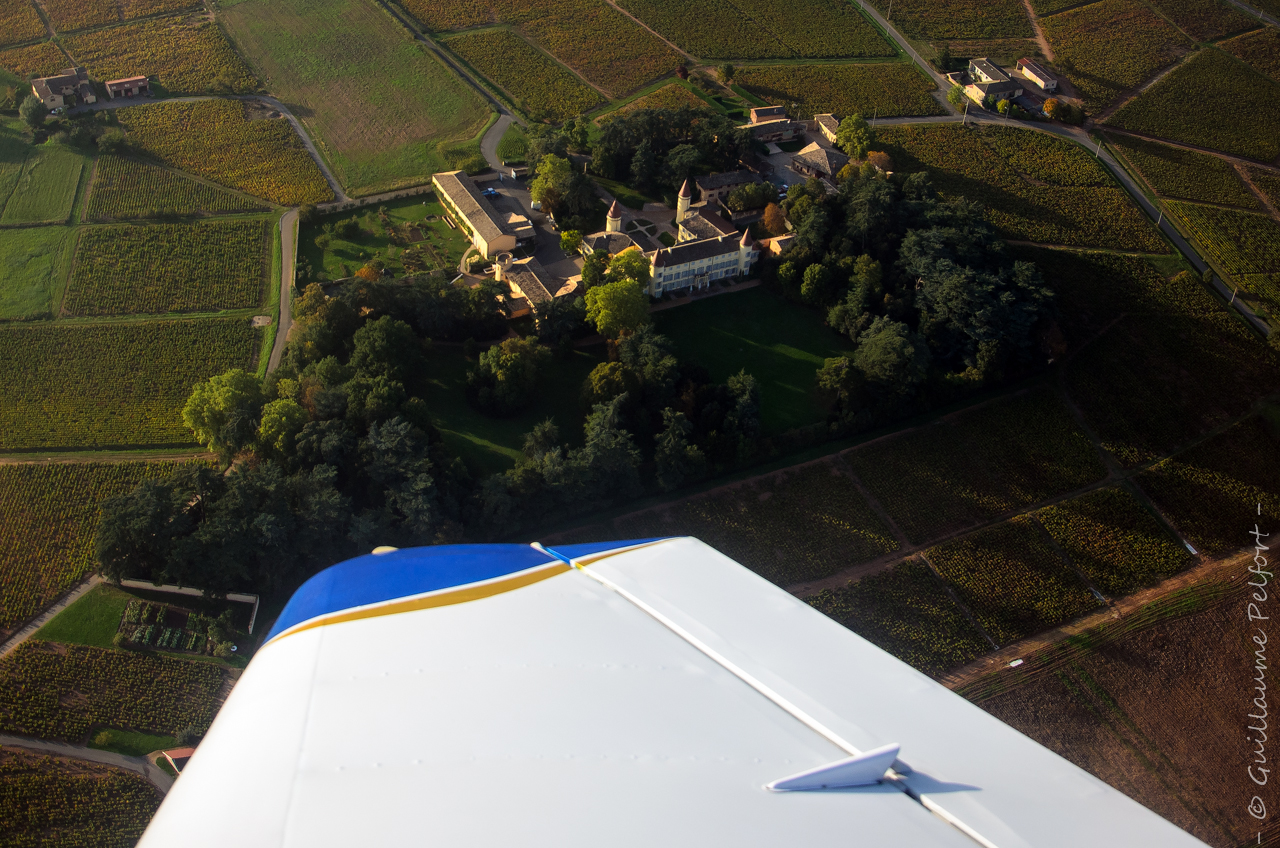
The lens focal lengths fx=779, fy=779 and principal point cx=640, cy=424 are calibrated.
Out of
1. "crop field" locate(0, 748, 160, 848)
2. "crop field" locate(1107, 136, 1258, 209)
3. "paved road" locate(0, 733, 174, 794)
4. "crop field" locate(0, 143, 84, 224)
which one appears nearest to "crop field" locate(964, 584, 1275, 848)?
"paved road" locate(0, 733, 174, 794)

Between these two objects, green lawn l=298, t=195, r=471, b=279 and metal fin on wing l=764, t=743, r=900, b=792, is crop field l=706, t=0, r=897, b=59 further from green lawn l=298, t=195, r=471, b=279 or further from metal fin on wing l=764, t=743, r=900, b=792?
metal fin on wing l=764, t=743, r=900, b=792

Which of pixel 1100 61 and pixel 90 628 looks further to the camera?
pixel 1100 61

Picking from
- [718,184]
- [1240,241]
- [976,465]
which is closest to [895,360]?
[976,465]

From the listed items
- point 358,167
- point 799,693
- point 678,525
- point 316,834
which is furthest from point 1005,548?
point 358,167

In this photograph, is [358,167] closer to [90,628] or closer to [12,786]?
[90,628]

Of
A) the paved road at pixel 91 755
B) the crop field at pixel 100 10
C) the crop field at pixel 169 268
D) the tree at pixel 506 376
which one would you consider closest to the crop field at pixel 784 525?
the tree at pixel 506 376
